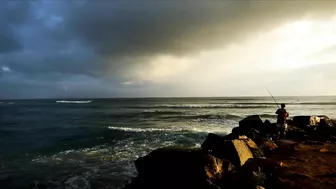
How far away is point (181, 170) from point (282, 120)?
8.38 metres

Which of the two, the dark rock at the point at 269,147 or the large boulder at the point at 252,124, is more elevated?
the large boulder at the point at 252,124

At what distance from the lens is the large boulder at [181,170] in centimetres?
805

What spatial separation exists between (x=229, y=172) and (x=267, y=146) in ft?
14.8

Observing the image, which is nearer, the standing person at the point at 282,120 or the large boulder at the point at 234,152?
the large boulder at the point at 234,152

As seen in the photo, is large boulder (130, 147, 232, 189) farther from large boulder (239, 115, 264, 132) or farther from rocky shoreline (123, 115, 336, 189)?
large boulder (239, 115, 264, 132)

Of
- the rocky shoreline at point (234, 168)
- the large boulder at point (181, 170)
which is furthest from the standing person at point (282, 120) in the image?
the large boulder at point (181, 170)

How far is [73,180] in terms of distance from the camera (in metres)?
12.3

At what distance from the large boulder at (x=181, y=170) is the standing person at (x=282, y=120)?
6954mm

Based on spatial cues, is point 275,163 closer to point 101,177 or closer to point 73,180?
point 101,177

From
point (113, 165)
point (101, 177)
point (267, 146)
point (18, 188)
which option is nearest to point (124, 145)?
point (113, 165)

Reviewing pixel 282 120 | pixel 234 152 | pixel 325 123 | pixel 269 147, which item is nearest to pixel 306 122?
pixel 325 123

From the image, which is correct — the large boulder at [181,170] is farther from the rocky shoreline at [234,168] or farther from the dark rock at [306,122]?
the dark rock at [306,122]

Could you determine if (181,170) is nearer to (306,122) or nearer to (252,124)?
(252,124)

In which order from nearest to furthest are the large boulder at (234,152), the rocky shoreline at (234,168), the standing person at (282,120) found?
1. the rocky shoreline at (234,168)
2. the large boulder at (234,152)
3. the standing person at (282,120)
